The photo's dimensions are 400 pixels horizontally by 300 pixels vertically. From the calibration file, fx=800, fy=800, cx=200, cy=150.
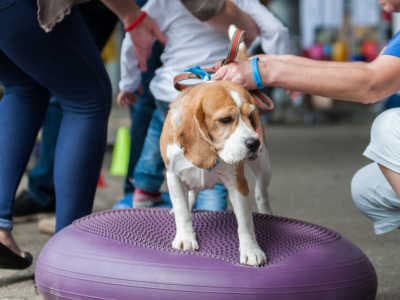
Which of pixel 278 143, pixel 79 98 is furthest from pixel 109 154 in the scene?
pixel 79 98

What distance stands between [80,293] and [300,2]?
825cm

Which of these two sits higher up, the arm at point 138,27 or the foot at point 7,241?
the arm at point 138,27

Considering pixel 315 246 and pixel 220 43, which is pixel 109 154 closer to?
pixel 220 43

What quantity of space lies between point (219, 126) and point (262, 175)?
2.24 ft

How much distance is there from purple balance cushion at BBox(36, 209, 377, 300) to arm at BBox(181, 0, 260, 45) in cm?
81

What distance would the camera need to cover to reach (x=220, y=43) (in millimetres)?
3426

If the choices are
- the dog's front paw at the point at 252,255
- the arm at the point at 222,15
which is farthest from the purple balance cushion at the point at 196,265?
the arm at the point at 222,15

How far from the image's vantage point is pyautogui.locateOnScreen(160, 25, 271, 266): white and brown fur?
222 centimetres

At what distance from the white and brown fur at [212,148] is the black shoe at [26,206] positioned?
1.98 metres

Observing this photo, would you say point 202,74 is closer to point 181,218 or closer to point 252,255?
point 181,218

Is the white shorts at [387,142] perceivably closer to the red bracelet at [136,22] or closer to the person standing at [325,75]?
the person standing at [325,75]

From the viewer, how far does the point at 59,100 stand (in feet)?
9.59

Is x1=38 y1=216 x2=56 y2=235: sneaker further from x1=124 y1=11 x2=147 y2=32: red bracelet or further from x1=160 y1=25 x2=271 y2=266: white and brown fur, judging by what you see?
x1=160 y1=25 x2=271 y2=266: white and brown fur

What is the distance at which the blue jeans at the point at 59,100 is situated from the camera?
269cm
